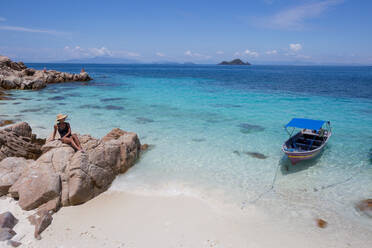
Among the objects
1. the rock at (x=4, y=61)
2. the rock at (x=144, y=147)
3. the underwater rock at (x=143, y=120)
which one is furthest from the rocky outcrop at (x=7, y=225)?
the rock at (x=4, y=61)

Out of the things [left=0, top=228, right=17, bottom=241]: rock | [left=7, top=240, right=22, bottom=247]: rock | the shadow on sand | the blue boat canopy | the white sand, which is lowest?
the white sand

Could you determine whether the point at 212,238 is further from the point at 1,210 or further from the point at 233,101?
the point at 233,101

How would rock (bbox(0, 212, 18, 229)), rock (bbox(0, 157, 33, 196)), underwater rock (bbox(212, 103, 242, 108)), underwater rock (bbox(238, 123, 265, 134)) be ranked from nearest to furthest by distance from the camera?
rock (bbox(0, 212, 18, 229)) → rock (bbox(0, 157, 33, 196)) → underwater rock (bbox(238, 123, 265, 134)) → underwater rock (bbox(212, 103, 242, 108))

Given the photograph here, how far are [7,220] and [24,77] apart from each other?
1713 inches

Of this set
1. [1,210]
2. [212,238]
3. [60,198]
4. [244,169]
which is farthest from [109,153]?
[244,169]

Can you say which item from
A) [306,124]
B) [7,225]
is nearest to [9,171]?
[7,225]

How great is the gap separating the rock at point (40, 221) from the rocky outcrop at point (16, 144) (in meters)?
4.59

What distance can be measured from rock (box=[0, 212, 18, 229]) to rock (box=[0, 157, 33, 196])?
1840 millimetres

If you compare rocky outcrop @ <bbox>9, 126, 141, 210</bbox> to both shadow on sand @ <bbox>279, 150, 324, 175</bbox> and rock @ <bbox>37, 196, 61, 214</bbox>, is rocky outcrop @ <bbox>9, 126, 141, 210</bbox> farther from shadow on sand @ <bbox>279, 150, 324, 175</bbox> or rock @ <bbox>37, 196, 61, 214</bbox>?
shadow on sand @ <bbox>279, 150, 324, 175</bbox>

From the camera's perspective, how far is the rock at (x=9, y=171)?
8.72 meters

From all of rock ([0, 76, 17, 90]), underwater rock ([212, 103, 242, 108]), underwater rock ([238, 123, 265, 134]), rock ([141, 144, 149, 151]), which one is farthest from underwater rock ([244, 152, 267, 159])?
rock ([0, 76, 17, 90])

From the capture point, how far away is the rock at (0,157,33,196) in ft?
28.6

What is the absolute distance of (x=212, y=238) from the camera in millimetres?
7320

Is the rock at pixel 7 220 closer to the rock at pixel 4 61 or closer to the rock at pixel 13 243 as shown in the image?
the rock at pixel 13 243
